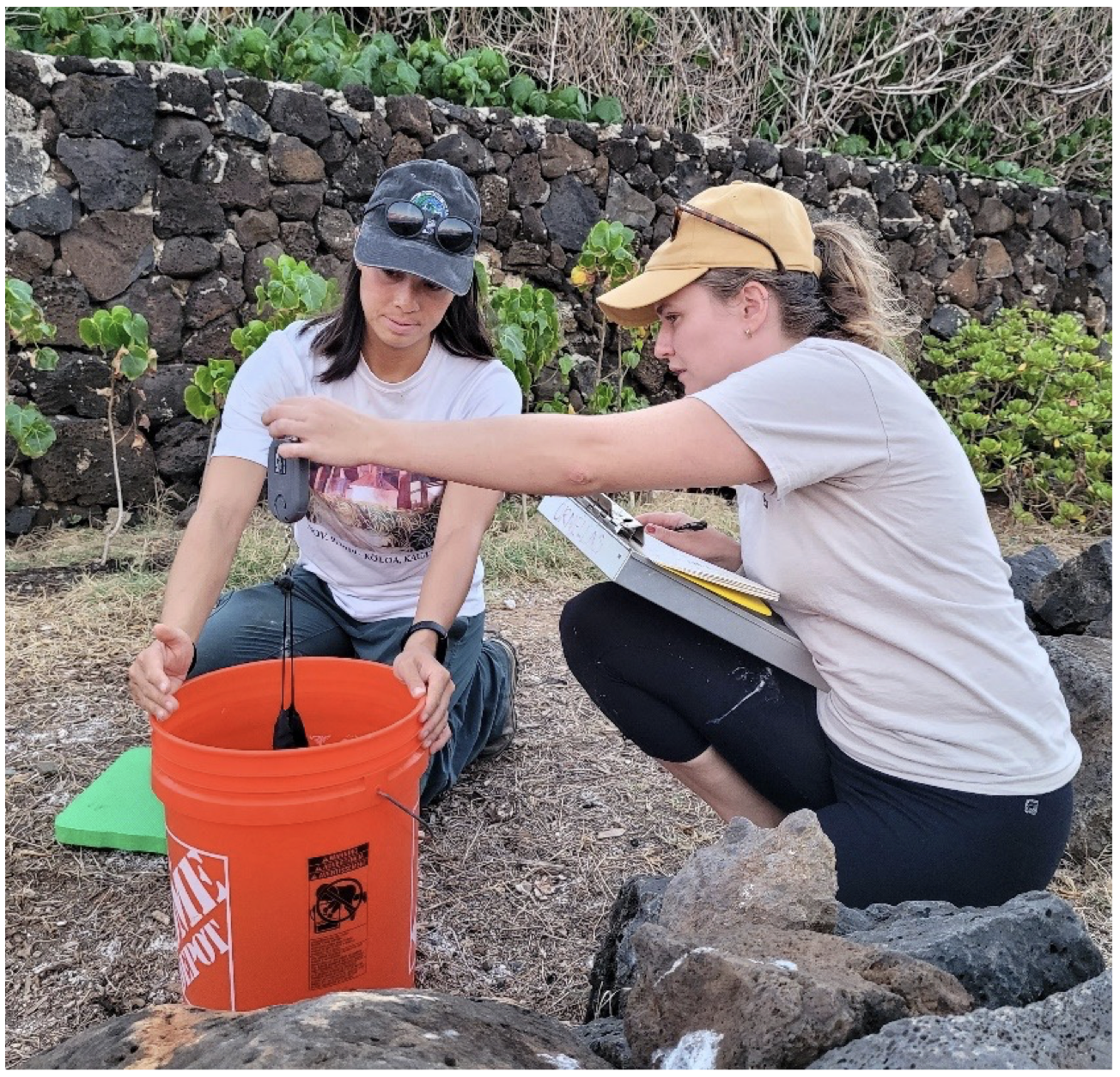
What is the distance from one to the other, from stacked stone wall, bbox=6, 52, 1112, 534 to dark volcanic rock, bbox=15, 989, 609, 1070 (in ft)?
12.6

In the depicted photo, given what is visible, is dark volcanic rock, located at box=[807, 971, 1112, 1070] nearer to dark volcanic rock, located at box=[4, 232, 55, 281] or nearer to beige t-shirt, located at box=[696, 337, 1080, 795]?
beige t-shirt, located at box=[696, 337, 1080, 795]

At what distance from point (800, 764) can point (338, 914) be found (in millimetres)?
839

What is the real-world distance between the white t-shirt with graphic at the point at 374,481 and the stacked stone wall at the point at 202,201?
2661mm

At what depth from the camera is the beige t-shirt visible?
1.69 meters

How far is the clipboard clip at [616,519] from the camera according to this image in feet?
6.34

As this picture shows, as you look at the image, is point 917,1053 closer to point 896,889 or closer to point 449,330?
point 896,889

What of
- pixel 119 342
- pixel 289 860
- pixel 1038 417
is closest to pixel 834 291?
pixel 289 860

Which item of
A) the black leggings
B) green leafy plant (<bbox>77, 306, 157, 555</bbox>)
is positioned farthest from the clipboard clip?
green leafy plant (<bbox>77, 306, 157, 555</bbox>)

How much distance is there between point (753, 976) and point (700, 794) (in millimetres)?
982

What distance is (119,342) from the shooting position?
4.34 metres

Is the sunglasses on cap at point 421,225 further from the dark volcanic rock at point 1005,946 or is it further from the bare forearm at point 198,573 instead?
the dark volcanic rock at point 1005,946

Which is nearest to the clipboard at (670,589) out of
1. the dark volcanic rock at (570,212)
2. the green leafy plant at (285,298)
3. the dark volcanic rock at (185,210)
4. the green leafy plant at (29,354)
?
the green leafy plant at (285,298)

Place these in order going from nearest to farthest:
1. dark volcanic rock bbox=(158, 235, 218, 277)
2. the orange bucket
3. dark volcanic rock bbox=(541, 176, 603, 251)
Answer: the orange bucket → dark volcanic rock bbox=(158, 235, 218, 277) → dark volcanic rock bbox=(541, 176, 603, 251)

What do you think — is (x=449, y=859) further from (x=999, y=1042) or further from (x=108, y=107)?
(x=108, y=107)
